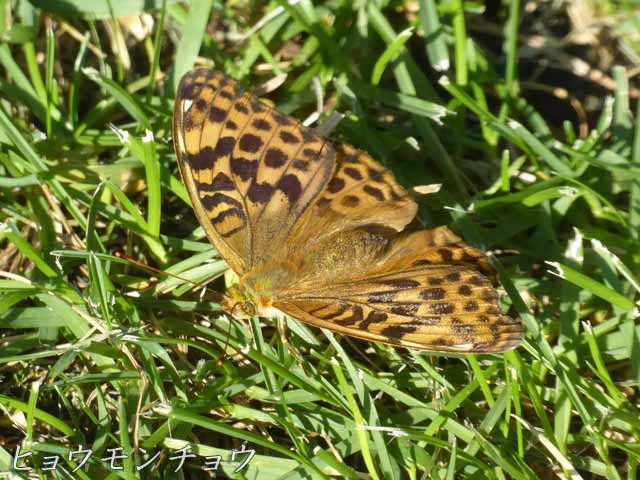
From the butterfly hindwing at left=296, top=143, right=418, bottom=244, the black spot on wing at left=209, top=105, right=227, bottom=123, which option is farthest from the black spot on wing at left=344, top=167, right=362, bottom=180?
the black spot on wing at left=209, top=105, right=227, bottom=123

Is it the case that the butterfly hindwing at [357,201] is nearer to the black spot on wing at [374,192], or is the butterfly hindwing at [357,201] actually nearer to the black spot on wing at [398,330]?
the black spot on wing at [374,192]

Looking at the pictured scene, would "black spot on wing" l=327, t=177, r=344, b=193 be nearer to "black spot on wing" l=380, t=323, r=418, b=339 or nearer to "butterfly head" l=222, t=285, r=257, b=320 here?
"butterfly head" l=222, t=285, r=257, b=320

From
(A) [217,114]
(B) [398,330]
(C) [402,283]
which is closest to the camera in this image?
(B) [398,330]

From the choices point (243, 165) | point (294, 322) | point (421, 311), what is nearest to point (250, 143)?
point (243, 165)

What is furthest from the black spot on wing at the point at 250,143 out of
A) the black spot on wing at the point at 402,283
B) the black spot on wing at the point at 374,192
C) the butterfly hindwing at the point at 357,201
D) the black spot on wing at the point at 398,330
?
the black spot on wing at the point at 398,330

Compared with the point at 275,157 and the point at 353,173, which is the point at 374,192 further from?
the point at 275,157

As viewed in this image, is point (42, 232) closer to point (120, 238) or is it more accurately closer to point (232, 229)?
point (120, 238)

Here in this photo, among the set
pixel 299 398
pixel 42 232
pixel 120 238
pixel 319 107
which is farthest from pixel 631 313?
pixel 42 232

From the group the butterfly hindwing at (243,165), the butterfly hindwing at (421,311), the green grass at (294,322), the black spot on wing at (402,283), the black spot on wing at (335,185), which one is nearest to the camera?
the butterfly hindwing at (421,311)
